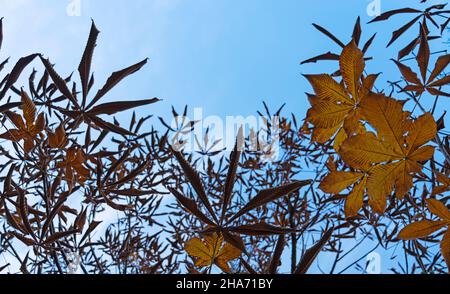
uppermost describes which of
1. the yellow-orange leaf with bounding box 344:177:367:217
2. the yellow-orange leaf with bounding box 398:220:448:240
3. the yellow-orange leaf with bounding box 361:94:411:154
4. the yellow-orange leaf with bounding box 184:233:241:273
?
the yellow-orange leaf with bounding box 361:94:411:154

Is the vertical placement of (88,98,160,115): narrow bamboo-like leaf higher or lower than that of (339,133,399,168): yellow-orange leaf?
higher

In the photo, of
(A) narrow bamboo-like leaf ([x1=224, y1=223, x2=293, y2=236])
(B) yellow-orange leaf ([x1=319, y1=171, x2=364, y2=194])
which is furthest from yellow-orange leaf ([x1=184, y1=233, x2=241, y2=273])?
(B) yellow-orange leaf ([x1=319, y1=171, x2=364, y2=194])

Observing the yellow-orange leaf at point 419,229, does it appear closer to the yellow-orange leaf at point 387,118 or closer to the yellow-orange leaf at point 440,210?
the yellow-orange leaf at point 440,210

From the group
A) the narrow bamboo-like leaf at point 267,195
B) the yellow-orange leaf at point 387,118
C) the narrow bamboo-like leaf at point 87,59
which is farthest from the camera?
the narrow bamboo-like leaf at point 87,59

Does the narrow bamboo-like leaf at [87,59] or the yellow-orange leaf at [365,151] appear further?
the narrow bamboo-like leaf at [87,59]

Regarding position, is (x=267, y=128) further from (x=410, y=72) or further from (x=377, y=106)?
(x=377, y=106)

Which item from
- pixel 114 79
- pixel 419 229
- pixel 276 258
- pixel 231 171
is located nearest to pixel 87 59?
pixel 114 79

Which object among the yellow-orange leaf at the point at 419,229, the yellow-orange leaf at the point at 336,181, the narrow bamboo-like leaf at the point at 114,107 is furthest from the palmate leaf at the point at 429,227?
the narrow bamboo-like leaf at the point at 114,107

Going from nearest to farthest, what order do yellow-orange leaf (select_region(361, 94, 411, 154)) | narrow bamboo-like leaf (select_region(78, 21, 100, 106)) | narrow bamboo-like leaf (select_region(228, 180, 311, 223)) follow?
yellow-orange leaf (select_region(361, 94, 411, 154)), narrow bamboo-like leaf (select_region(228, 180, 311, 223)), narrow bamboo-like leaf (select_region(78, 21, 100, 106))

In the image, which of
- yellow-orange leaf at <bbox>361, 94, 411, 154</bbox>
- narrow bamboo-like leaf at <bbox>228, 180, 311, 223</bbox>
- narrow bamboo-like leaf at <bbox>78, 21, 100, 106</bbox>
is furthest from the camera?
narrow bamboo-like leaf at <bbox>78, 21, 100, 106</bbox>

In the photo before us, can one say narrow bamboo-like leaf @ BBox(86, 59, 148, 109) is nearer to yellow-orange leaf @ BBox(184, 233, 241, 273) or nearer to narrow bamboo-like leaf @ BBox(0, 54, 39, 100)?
narrow bamboo-like leaf @ BBox(0, 54, 39, 100)

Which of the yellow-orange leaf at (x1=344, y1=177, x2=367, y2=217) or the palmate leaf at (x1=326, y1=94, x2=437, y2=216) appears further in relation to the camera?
the yellow-orange leaf at (x1=344, y1=177, x2=367, y2=217)

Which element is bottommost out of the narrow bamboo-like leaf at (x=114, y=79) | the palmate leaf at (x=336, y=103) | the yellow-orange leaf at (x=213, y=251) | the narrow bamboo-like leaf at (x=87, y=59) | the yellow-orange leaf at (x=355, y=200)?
the yellow-orange leaf at (x=213, y=251)

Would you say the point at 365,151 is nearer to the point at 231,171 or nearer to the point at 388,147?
the point at 388,147
